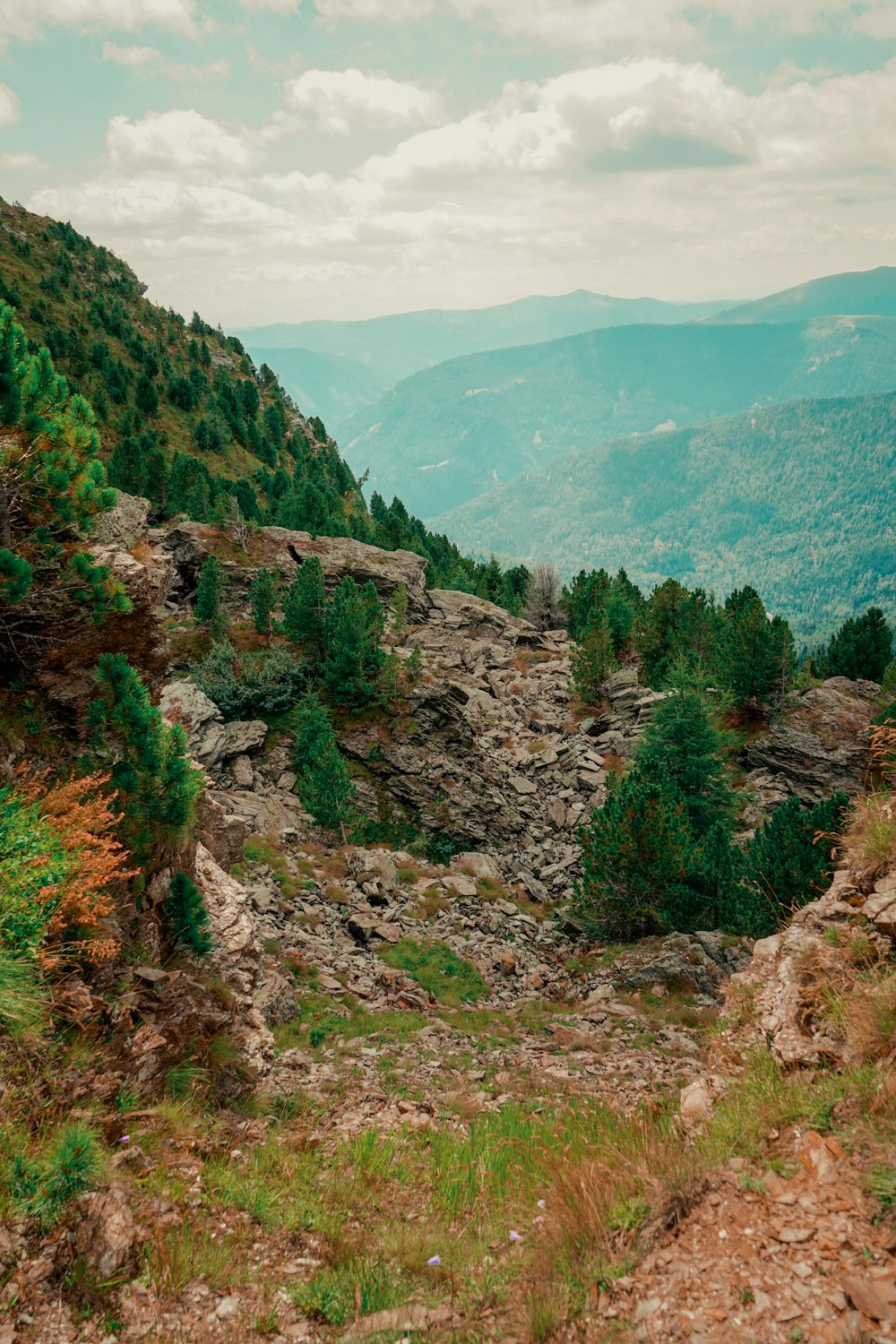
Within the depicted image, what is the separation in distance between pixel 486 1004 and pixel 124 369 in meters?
108

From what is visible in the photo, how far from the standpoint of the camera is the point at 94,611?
11352 millimetres

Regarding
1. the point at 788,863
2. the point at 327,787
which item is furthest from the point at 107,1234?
the point at 327,787

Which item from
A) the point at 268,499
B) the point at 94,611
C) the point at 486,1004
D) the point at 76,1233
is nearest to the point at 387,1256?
the point at 76,1233

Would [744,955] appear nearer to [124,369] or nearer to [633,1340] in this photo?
[633,1340]

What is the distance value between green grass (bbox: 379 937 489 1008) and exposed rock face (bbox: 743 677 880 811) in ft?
101

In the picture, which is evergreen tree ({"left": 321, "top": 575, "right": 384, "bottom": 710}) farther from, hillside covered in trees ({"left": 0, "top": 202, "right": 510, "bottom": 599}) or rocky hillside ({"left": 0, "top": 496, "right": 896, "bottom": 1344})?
hillside covered in trees ({"left": 0, "top": 202, "right": 510, "bottom": 599})

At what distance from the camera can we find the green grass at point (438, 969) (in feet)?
73.4

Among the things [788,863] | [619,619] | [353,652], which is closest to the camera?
[788,863]

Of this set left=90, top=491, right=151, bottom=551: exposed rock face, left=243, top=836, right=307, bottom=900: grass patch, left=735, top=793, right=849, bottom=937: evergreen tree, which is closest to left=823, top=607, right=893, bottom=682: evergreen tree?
left=735, top=793, right=849, bottom=937: evergreen tree

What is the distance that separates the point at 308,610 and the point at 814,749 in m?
38.1

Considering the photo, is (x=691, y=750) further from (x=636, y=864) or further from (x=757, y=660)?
(x=757, y=660)

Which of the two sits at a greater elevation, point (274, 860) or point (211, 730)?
point (211, 730)

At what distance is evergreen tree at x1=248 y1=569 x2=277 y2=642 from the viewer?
4566cm

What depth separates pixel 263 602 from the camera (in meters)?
45.7
